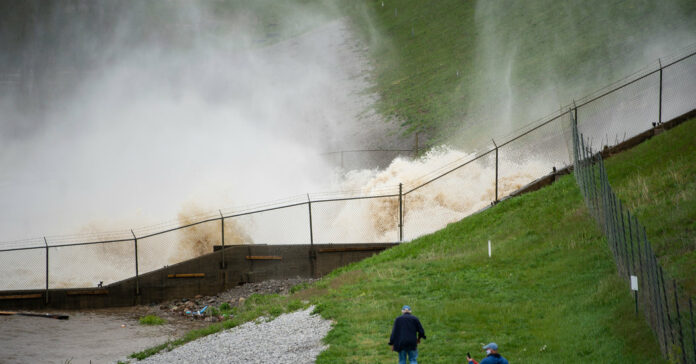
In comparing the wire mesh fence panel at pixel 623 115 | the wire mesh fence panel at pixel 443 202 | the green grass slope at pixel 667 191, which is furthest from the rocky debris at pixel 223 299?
the wire mesh fence panel at pixel 623 115

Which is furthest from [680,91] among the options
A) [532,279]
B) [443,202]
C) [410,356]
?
[410,356]

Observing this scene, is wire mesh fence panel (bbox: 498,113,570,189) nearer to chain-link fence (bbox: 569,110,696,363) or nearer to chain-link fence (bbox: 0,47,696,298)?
chain-link fence (bbox: 0,47,696,298)

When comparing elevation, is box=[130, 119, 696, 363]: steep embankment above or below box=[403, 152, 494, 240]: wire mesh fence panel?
below

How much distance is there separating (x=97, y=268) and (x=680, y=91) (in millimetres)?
27159

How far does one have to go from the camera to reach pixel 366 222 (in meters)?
32.7

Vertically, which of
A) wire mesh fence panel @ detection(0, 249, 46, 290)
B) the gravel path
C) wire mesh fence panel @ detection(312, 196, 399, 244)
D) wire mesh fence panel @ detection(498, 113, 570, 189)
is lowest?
the gravel path

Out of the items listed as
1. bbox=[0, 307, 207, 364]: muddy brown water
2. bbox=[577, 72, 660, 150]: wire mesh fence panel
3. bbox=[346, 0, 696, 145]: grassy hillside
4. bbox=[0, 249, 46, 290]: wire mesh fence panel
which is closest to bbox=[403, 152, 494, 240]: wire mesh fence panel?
bbox=[577, 72, 660, 150]: wire mesh fence panel

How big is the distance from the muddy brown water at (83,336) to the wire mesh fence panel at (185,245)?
22.3 ft

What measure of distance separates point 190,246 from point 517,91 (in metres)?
26.1

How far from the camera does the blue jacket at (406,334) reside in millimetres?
12375

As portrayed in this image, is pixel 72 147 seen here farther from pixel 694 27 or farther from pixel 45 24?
pixel 694 27

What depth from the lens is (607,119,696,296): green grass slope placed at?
48.2ft

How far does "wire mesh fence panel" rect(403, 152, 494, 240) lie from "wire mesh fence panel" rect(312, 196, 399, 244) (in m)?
0.59

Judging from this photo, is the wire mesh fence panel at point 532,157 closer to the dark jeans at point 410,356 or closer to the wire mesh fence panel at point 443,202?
the wire mesh fence panel at point 443,202
